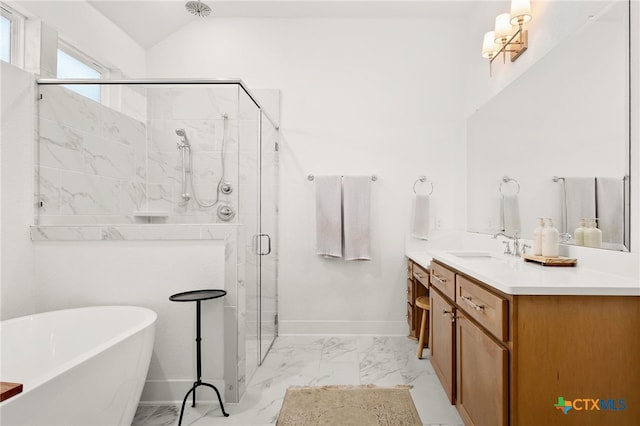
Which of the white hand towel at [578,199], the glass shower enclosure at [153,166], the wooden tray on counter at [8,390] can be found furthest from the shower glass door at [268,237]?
A: the white hand towel at [578,199]

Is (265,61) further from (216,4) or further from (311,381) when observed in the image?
(311,381)

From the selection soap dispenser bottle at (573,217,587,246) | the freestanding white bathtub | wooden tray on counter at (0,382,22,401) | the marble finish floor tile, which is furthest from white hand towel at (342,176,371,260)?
wooden tray on counter at (0,382,22,401)

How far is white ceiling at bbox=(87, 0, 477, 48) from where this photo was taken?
303cm

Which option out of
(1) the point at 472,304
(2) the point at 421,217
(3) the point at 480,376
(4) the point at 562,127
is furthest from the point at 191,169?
(4) the point at 562,127

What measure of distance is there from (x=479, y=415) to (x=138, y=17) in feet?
12.0

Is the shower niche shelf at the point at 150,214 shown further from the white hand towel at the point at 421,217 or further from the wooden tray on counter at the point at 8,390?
the white hand towel at the point at 421,217

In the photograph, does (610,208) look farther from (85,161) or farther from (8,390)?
(85,161)

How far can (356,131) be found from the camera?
332 cm

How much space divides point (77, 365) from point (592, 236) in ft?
7.39

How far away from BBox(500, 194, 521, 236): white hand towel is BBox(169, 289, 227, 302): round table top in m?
1.84

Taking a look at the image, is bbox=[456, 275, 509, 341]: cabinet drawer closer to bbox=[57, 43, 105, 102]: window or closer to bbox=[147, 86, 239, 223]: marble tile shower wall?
bbox=[147, 86, 239, 223]: marble tile shower wall

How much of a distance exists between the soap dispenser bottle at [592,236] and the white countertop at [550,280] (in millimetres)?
120

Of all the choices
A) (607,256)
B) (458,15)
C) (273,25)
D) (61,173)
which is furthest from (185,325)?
(458,15)

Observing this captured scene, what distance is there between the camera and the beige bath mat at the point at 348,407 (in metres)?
1.90
